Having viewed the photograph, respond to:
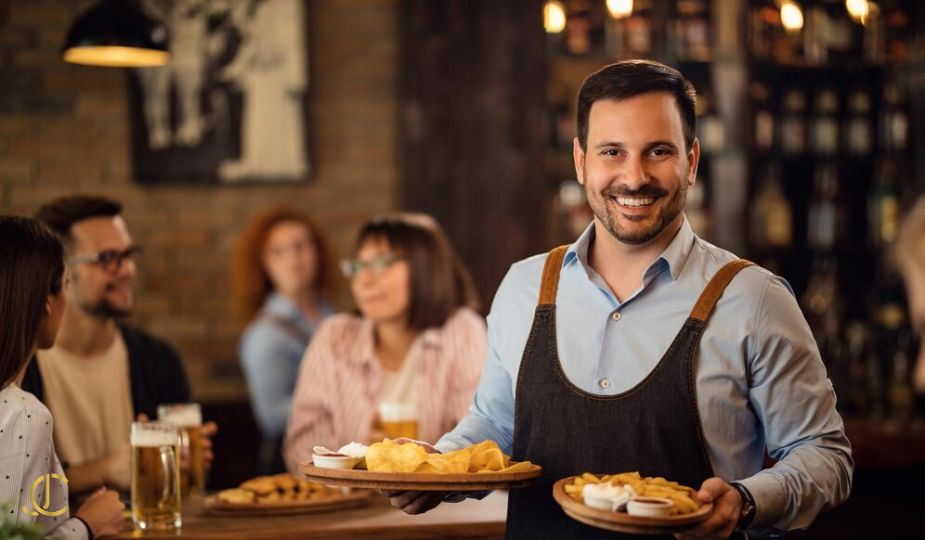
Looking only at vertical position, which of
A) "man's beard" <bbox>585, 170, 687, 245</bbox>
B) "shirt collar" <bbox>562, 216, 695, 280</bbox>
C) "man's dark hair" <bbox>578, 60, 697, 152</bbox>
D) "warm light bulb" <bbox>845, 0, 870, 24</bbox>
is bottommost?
"shirt collar" <bbox>562, 216, 695, 280</bbox>

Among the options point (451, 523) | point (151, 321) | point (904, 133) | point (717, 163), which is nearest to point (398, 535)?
point (451, 523)

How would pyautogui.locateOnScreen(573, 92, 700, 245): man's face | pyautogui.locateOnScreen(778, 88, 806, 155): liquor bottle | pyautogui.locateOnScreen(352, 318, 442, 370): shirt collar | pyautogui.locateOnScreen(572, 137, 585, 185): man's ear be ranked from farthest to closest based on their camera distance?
1. pyautogui.locateOnScreen(778, 88, 806, 155): liquor bottle
2. pyautogui.locateOnScreen(352, 318, 442, 370): shirt collar
3. pyautogui.locateOnScreen(572, 137, 585, 185): man's ear
4. pyautogui.locateOnScreen(573, 92, 700, 245): man's face

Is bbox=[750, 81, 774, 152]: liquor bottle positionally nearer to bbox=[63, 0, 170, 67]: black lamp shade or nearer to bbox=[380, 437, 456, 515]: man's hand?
bbox=[63, 0, 170, 67]: black lamp shade

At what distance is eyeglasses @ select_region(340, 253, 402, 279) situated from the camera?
3975 millimetres

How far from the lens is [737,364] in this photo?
214cm

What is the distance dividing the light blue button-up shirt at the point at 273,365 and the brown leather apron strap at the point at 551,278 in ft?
8.00

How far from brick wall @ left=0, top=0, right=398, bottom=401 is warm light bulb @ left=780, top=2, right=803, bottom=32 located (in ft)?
6.09

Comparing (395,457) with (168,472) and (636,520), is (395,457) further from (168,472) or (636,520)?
(168,472)

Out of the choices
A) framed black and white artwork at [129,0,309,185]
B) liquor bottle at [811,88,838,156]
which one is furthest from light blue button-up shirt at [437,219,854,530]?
liquor bottle at [811,88,838,156]

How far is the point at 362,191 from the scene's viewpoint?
18.7 ft

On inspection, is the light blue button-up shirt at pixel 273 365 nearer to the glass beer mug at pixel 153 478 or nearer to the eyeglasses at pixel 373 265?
the eyeglasses at pixel 373 265

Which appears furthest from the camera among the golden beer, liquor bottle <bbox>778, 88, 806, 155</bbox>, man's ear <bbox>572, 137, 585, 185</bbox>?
liquor bottle <bbox>778, 88, 806, 155</bbox>

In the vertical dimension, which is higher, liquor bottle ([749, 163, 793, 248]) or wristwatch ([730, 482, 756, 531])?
liquor bottle ([749, 163, 793, 248])

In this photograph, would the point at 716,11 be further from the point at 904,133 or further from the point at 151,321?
the point at 151,321
